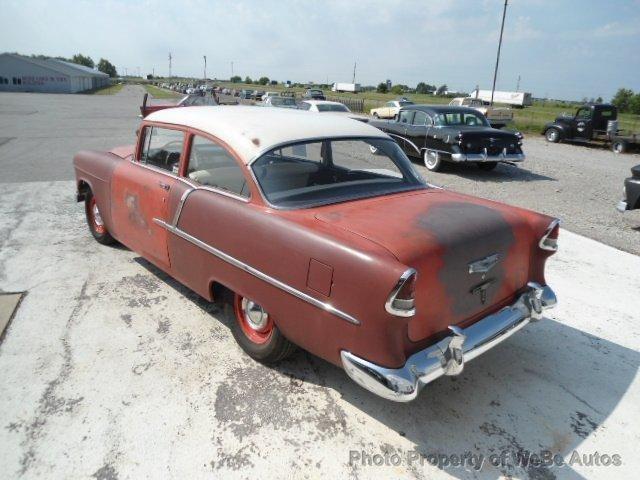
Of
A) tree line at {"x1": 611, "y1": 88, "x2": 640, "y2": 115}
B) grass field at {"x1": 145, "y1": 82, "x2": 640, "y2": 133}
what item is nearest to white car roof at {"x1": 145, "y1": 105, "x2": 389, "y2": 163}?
grass field at {"x1": 145, "y1": 82, "x2": 640, "y2": 133}

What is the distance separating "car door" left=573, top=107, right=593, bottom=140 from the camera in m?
16.6

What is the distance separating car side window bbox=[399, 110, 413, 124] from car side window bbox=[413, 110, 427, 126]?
168mm

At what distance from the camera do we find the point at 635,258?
526cm

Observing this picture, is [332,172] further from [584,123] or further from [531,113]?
[531,113]

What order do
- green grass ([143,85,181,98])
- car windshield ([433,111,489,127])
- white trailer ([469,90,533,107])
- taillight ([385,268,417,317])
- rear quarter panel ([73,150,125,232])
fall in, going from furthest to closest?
1. white trailer ([469,90,533,107])
2. green grass ([143,85,181,98])
3. car windshield ([433,111,489,127])
4. rear quarter panel ([73,150,125,232])
5. taillight ([385,268,417,317])

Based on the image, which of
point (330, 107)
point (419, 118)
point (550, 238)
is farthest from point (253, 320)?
point (330, 107)

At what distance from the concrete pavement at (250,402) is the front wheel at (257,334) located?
0.13m

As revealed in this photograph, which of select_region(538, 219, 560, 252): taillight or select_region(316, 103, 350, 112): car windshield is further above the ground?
select_region(316, 103, 350, 112): car windshield

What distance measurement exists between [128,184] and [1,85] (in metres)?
70.0

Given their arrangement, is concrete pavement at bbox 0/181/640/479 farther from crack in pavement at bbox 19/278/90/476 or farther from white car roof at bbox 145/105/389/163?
white car roof at bbox 145/105/389/163

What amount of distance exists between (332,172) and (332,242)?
1.12 metres

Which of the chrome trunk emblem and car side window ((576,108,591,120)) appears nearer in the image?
the chrome trunk emblem

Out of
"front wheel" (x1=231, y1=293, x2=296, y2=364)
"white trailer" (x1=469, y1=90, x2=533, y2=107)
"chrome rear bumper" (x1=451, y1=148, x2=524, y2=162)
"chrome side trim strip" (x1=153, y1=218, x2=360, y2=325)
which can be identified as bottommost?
"front wheel" (x1=231, y1=293, x2=296, y2=364)

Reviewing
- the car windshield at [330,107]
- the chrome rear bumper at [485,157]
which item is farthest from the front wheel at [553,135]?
the chrome rear bumper at [485,157]
